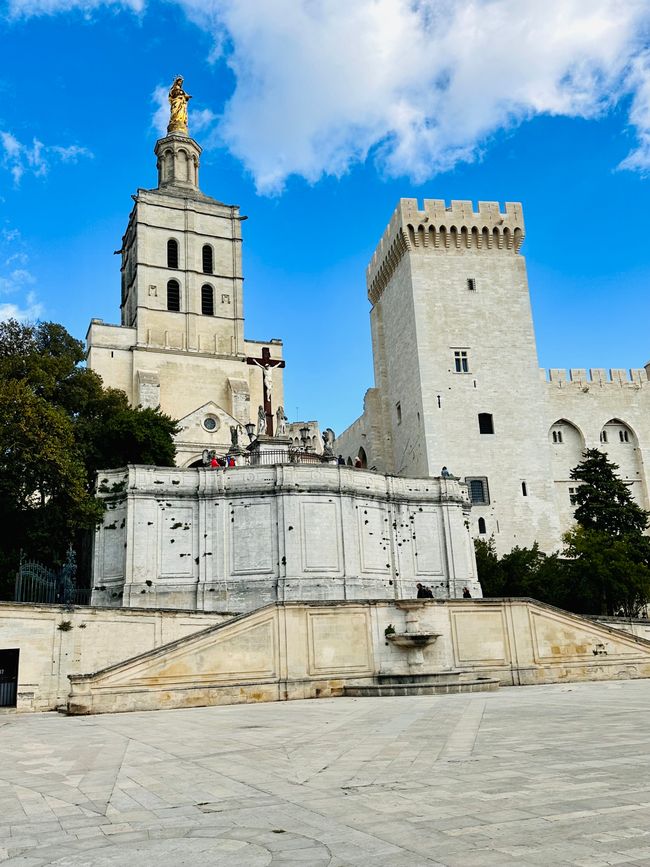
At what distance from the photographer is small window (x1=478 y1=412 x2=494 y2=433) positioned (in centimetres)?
5701

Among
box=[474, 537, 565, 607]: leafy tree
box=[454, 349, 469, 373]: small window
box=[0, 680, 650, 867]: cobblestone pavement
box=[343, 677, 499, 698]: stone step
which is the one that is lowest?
box=[0, 680, 650, 867]: cobblestone pavement

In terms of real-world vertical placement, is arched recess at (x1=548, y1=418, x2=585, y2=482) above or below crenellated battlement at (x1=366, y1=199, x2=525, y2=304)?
below

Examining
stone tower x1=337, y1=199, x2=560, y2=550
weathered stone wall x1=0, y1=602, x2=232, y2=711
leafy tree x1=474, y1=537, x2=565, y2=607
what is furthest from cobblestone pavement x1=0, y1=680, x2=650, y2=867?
stone tower x1=337, y1=199, x2=560, y2=550

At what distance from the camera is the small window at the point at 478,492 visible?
54.9 meters

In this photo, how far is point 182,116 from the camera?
2901 inches

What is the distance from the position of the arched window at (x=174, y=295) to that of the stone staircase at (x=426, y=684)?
47.5m

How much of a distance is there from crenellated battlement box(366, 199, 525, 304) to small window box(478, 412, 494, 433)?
13037 millimetres

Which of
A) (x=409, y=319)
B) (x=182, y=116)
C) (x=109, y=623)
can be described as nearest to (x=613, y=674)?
(x=109, y=623)

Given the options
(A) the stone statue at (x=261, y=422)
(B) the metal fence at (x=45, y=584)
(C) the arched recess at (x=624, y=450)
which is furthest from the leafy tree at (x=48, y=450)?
(C) the arched recess at (x=624, y=450)

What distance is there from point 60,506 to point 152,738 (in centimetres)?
1980

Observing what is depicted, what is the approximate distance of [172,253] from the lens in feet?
220

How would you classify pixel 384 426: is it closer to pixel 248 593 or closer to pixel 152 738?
pixel 248 593

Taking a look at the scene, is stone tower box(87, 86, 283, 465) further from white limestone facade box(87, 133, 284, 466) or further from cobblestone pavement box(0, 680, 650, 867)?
cobblestone pavement box(0, 680, 650, 867)

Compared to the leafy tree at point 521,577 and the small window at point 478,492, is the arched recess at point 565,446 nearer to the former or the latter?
the small window at point 478,492
